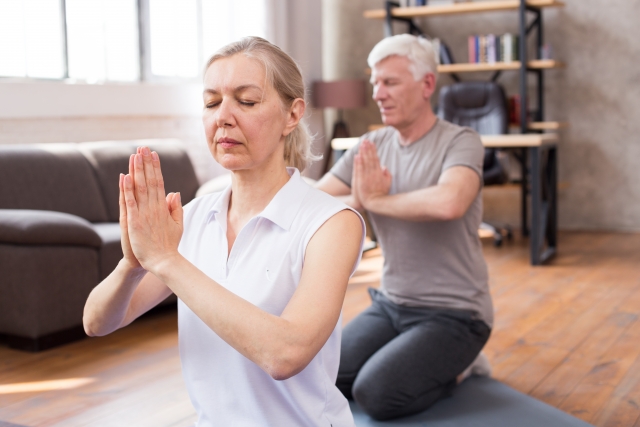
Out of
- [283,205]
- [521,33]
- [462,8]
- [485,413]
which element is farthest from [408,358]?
[462,8]

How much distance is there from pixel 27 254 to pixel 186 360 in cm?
194

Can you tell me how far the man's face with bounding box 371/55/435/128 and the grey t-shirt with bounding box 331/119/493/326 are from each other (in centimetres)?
10

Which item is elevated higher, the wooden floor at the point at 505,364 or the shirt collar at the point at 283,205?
the shirt collar at the point at 283,205

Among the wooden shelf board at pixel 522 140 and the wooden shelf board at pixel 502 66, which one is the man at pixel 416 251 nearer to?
the wooden shelf board at pixel 522 140

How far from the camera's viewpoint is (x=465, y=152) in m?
2.32

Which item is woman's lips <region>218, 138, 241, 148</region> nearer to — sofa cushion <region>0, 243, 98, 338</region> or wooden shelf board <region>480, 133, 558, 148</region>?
sofa cushion <region>0, 243, 98, 338</region>

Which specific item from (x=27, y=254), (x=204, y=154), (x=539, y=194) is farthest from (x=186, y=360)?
(x=204, y=154)

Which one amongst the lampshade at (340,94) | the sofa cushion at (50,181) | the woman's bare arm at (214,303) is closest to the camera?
the woman's bare arm at (214,303)

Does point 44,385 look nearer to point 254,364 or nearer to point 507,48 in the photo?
point 254,364

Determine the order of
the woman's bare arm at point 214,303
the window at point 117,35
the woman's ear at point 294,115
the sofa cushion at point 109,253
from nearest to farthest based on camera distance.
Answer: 1. the woman's bare arm at point 214,303
2. the woman's ear at point 294,115
3. the sofa cushion at point 109,253
4. the window at point 117,35

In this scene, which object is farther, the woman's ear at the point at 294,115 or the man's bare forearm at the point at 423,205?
the man's bare forearm at the point at 423,205

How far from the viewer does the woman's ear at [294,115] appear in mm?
1318

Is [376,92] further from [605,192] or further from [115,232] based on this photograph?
[605,192]

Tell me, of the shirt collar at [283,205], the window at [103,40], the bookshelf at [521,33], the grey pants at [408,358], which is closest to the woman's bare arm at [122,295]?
the shirt collar at [283,205]
